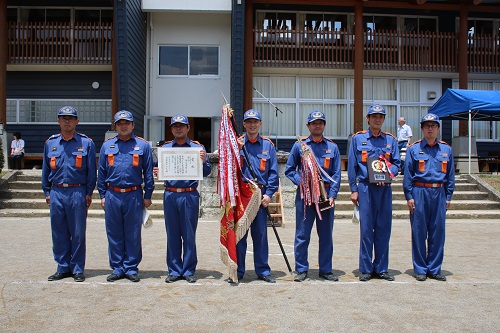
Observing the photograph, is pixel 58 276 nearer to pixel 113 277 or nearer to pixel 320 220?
pixel 113 277

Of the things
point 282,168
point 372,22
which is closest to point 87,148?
point 282,168

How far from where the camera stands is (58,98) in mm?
19500

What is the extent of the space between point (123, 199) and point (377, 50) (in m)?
15.1

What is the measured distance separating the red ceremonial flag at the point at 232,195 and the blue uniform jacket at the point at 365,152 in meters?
1.27

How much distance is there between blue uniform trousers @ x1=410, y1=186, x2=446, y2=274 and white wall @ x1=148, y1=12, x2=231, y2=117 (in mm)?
13746

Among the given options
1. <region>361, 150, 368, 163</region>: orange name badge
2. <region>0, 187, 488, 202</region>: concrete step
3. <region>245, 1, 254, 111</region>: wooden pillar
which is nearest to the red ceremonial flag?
<region>361, 150, 368, 163</region>: orange name badge

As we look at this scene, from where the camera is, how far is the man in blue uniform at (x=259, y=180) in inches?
249

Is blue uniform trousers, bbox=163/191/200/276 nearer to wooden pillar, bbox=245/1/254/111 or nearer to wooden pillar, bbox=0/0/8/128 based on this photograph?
wooden pillar, bbox=245/1/254/111

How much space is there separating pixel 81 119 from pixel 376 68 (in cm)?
1133

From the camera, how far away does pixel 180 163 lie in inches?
249

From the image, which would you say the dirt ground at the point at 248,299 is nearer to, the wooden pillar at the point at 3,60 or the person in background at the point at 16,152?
the person in background at the point at 16,152

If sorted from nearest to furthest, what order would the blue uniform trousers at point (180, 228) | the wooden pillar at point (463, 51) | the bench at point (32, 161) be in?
the blue uniform trousers at point (180, 228) → the bench at point (32, 161) → the wooden pillar at point (463, 51)

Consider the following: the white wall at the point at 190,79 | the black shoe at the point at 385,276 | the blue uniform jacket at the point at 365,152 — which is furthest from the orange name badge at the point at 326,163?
the white wall at the point at 190,79

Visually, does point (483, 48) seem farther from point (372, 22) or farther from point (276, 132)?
point (276, 132)
